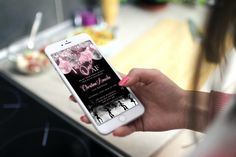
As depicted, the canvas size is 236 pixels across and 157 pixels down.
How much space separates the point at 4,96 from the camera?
83 cm

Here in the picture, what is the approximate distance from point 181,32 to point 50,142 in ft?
1.86

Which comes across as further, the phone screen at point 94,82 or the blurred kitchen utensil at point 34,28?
the blurred kitchen utensil at point 34,28

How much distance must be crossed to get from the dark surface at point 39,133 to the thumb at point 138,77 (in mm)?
133

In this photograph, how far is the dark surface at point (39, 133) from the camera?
0.67 metres

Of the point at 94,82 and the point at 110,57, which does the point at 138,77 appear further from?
the point at 110,57

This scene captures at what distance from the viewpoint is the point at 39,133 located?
719 mm

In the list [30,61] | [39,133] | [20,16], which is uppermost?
[20,16]

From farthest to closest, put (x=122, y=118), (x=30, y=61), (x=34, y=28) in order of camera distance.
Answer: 1. (x=34, y=28)
2. (x=30, y=61)
3. (x=122, y=118)

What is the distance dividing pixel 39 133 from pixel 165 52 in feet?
1.43

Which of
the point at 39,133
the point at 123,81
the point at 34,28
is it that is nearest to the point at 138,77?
the point at 123,81

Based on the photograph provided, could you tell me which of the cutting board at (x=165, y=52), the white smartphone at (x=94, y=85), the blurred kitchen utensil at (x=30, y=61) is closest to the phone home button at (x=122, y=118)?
the white smartphone at (x=94, y=85)

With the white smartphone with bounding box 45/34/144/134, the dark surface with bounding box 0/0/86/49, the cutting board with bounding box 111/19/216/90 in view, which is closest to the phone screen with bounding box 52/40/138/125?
the white smartphone with bounding box 45/34/144/134

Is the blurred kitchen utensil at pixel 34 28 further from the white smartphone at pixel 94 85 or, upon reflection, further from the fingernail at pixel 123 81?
the fingernail at pixel 123 81

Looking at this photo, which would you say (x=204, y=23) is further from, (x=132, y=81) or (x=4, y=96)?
(x=4, y=96)
